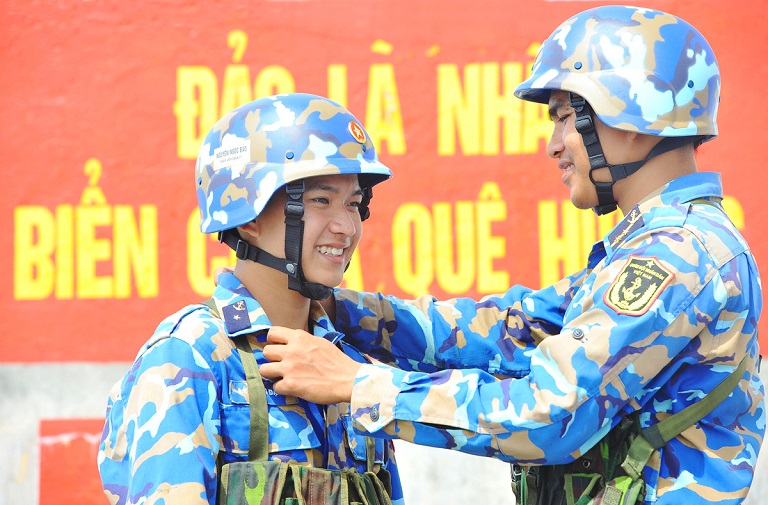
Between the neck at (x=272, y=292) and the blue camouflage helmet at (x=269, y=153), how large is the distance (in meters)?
0.17

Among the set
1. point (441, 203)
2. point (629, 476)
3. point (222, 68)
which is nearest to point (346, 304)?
point (629, 476)

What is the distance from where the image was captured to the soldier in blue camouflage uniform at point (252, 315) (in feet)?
9.08

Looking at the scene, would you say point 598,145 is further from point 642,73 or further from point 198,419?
point 198,419

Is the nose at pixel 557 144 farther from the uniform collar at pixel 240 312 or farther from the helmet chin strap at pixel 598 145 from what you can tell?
the uniform collar at pixel 240 312

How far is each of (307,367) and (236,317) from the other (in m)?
0.26

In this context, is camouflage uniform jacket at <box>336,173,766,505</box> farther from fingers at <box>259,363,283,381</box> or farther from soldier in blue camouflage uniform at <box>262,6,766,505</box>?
fingers at <box>259,363,283,381</box>

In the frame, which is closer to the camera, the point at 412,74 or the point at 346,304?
the point at 346,304

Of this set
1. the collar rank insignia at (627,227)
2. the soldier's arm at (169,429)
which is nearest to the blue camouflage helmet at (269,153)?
the soldier's arm at (169,429)

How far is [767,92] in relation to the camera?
18.9 feet

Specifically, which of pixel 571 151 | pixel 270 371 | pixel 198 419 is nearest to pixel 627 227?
pixel 571 151

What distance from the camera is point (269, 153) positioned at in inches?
124

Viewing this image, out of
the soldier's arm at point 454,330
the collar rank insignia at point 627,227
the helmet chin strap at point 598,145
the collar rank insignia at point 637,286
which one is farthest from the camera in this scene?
the soldier's arm at point 454,330

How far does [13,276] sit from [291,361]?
3.23 metres

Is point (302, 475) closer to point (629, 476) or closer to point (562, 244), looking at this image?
point (629, 476)
